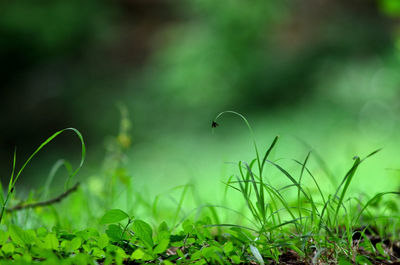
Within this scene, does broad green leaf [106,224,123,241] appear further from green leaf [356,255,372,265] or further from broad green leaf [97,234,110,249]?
green leaf [356,255,372,265]

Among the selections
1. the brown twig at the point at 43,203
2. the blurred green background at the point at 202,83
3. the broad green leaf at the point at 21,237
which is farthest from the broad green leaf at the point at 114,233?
the blurred green background at the point at 202,83

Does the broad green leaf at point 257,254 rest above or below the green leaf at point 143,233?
below

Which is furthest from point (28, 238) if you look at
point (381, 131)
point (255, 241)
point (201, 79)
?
point (201, 79)

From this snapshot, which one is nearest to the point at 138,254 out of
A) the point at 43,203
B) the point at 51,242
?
the point at 51,242

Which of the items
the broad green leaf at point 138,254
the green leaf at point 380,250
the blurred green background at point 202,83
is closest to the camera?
the broad green leaf at point 138,254

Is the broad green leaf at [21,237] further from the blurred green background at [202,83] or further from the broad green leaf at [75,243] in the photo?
the blurred green background at [202,83]

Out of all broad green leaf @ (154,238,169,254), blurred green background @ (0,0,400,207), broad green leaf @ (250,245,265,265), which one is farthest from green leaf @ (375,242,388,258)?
blurred green background @ (0,0,400,207)

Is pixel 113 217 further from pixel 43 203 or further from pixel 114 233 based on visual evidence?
pixel 43 203

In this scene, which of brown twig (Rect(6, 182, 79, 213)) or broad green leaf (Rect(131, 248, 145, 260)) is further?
brown twig (Rect(6, 182, 79, 213))

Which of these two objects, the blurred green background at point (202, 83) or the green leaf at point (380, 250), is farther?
the blurred green background at point (202, 83)

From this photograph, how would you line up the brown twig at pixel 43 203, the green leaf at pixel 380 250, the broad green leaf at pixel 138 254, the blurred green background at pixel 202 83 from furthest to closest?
the blurred green background at pixel 202 83, the brown twig at pixel 43 203, the green leaf at pixel 380 250, the broad green leaf at pixel 138 254
